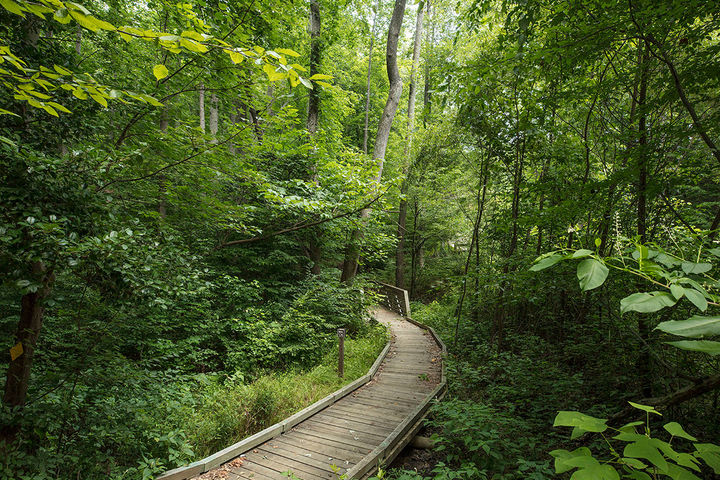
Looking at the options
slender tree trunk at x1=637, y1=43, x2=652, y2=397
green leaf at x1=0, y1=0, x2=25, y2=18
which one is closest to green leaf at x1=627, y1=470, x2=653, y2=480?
green leaf at x1=0, y1=0, x2=25, y2=18

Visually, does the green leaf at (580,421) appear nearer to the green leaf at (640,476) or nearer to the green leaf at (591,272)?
the green leaf at (640,476)

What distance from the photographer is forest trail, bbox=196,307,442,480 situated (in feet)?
13.0

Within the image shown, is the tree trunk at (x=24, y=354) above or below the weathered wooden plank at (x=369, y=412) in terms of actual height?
above

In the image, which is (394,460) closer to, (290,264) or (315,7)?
(290,264)

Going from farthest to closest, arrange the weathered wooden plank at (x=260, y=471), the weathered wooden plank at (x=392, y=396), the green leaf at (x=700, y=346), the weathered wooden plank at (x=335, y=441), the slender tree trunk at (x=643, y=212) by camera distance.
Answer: the weathered wooden plank at (x=392, y=396) → the weathered wooden plank at (x=335, y=441) → the weathered wooden plank at (x=260, y=471) → the slender tree trunk at (x=643, y=212) → the green leaf at (x=700, y=346)

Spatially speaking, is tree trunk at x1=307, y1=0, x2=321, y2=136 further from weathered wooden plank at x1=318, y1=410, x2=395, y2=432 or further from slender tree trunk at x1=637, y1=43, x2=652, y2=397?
slender tree trunk at x1=637, y1=43, x2=652, y2=397

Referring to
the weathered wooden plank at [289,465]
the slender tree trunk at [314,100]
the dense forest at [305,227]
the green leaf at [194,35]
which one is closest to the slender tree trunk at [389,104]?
the slender tree trunk at [314,100]

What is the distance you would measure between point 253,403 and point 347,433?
1642 mm

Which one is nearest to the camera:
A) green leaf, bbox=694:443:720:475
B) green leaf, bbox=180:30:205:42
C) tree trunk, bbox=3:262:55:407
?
green leaf, bbox=694:443:720:475

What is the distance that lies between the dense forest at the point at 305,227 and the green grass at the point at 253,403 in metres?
0.04

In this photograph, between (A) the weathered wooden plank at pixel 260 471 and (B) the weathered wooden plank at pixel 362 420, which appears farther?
(B) the weathered wooden plank at pixel 362 420

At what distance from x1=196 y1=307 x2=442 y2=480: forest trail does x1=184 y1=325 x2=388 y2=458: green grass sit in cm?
40

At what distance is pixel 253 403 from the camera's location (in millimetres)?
5180

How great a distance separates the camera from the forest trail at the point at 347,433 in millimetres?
3973
